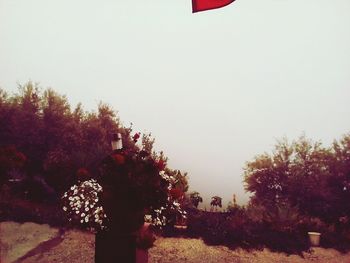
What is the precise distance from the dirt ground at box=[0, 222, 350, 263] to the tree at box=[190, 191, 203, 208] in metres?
4.72

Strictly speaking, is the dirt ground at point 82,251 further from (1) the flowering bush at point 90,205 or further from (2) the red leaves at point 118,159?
(2) the red leaves at point 118,159

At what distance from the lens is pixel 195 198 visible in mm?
15305

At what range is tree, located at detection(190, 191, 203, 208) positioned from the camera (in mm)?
14893

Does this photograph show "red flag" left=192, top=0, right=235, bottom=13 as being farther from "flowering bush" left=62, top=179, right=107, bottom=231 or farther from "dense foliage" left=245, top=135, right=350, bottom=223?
"dense foliage" left=245, top=135, right=350, bottom=223

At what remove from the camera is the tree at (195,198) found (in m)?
14.9

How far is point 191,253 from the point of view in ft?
30.1

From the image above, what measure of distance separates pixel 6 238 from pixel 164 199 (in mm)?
5987

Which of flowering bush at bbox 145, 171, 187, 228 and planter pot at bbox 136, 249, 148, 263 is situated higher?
flowering bush at bbox 145, 171, 187, 228

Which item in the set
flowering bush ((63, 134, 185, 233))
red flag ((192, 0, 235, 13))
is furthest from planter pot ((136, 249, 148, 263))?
red flag ((192, 0, 235, 13))

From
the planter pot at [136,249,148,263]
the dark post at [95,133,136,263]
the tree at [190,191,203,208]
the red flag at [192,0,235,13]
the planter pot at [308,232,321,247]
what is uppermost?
the red flag at [192,0,235,13]

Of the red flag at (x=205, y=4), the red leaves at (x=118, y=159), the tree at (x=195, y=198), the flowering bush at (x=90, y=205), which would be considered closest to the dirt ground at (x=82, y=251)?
the flowering bush at (x=90, y=205)

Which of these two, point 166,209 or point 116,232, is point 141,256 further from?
point 166,209

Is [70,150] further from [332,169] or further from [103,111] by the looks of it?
[332,169]

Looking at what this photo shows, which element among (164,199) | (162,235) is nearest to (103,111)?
(162,235)
